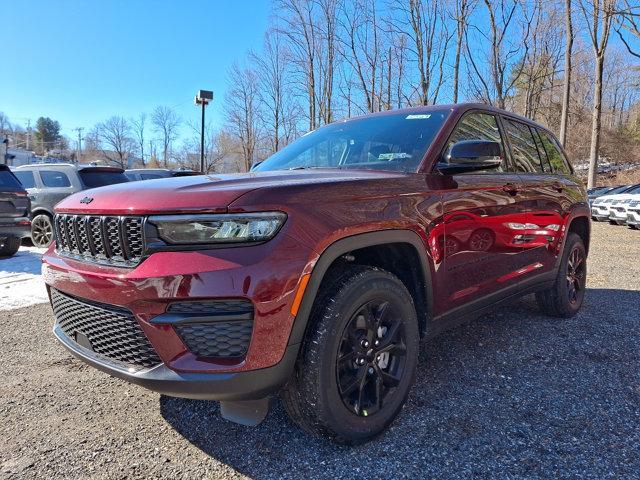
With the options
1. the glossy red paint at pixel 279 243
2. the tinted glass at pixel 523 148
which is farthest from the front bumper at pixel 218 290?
the tinted glass at pixel 523 148

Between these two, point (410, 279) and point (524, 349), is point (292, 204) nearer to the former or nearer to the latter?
point (410, 279)

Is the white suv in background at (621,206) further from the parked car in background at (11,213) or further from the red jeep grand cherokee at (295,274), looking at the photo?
the parked car in background at (11,213)

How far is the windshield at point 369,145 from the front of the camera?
278 centimetres

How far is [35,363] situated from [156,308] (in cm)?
215

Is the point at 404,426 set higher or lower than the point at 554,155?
lower

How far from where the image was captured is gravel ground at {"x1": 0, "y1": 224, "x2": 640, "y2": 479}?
204cm

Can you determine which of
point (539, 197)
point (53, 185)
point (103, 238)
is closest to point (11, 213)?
point (53, 185)

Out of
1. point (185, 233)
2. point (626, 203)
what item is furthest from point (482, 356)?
point (626, 203)

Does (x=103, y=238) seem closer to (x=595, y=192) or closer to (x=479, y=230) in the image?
(x=479, y=230)

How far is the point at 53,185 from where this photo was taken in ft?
29.0

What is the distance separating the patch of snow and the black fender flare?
4.20 meters

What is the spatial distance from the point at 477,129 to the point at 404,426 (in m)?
2.08

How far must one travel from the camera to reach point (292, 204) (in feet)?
6.08

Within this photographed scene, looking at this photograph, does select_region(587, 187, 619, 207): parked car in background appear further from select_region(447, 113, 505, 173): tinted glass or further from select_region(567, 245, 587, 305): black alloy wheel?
select_region(447, 113, 505, 173): tinted glass
